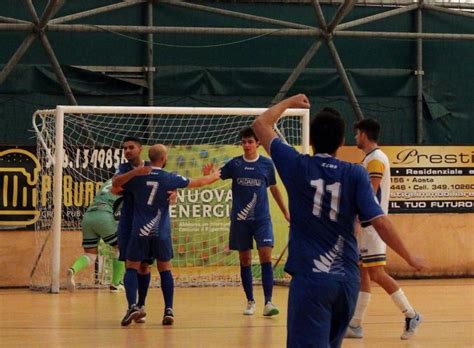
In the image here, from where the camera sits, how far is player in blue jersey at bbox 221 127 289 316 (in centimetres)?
1280

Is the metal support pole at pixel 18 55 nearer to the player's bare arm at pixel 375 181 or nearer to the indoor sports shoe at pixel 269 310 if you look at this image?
the indoor sports shoe at pixel 269 310

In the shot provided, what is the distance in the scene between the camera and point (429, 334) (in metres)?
11.0

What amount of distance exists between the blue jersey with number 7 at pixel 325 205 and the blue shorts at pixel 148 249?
542 cm

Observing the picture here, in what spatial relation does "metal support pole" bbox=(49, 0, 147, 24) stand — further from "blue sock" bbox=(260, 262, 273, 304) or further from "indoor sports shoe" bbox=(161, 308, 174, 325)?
"indoor sports shoe" bbox=(161, 308, 174, 325)

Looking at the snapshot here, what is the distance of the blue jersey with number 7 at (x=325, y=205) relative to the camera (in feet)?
20.4

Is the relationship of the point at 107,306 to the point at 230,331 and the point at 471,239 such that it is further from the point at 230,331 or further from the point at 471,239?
the point at 471,239

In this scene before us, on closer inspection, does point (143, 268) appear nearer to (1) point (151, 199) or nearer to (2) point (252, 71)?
(1) point (151, 199)

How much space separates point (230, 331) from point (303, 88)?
998 centimetres

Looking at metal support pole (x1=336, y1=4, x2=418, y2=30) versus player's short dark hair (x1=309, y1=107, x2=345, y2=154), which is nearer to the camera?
player's short dark hair (x1=309, y1=107, x2=345, y2=154)

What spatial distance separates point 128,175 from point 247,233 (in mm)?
2039

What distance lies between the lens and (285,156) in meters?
6.27

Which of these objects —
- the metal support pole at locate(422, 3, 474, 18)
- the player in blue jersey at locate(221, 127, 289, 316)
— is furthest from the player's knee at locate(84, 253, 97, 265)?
the metal support pole at locate(422, 3, 474, 18)

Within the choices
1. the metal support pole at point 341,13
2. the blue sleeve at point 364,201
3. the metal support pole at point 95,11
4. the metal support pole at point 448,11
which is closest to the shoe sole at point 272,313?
the blue sleeve at point 364,201

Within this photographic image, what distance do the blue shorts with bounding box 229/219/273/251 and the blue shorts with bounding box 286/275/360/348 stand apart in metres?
6.61
